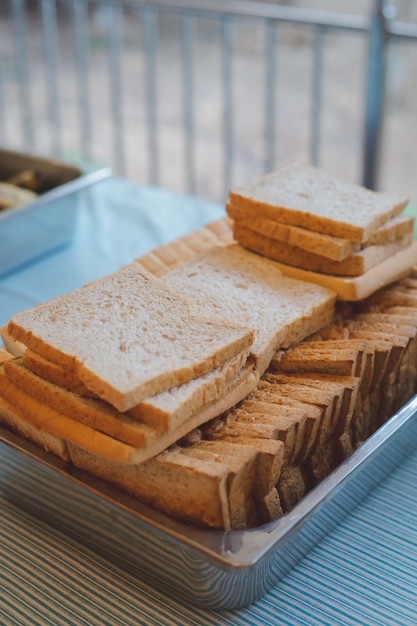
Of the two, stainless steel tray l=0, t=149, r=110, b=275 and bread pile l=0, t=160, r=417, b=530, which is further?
stainless steel tray l=0, t=149, r=110, b=275

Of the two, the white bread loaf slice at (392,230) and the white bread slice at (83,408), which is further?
the white bread loaf slice at (392,230)

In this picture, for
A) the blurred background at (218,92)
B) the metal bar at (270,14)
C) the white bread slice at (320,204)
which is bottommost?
the blurred background at (218,92)

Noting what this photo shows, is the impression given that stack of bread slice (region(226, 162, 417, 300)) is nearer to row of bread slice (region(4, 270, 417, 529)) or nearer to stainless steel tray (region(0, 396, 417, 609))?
row of bread slice (region(4, 270, 417, 529))

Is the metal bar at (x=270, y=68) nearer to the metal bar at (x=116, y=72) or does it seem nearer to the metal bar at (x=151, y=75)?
the metal bar at (x=151, y=75)

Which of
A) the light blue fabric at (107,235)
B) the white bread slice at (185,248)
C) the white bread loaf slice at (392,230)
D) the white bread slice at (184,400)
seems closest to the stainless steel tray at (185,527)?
the white bread slice at (184,400)

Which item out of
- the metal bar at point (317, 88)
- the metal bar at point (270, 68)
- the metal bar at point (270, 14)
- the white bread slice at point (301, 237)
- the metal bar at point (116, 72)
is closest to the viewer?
the white bread slice at point (301, 237)

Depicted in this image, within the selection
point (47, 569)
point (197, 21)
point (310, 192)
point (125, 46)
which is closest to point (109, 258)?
point (310, 192)

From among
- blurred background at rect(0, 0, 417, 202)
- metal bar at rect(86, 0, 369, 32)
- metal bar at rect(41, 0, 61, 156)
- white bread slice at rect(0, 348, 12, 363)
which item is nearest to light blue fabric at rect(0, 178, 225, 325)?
blurred background at rect(0, 0, 417, 202)
